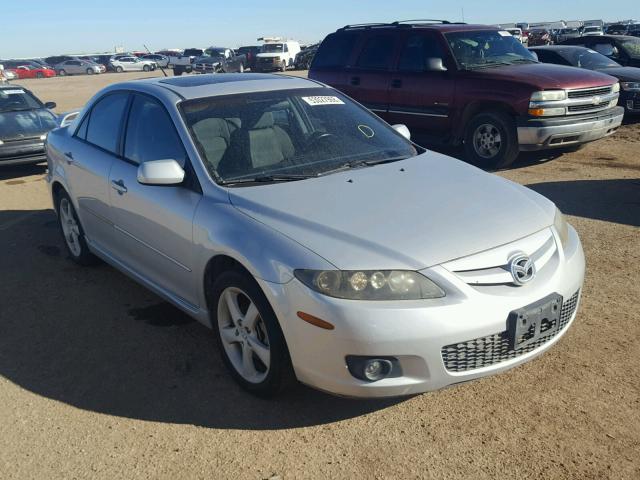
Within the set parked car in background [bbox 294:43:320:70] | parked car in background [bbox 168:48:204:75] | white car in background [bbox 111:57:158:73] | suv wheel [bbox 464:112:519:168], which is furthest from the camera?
white car in background [bbox 111:57:158:73]

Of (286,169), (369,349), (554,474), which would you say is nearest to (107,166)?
(286,169)

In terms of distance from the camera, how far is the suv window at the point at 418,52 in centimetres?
888

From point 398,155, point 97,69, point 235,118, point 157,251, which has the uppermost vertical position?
point 235,118

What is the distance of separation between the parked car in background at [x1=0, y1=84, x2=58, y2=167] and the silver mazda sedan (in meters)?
5.70

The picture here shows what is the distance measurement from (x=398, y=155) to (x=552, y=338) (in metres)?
1.61

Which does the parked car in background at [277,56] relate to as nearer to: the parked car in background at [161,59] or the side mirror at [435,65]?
the parked car in background at [161,59]

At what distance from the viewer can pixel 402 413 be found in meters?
3.16

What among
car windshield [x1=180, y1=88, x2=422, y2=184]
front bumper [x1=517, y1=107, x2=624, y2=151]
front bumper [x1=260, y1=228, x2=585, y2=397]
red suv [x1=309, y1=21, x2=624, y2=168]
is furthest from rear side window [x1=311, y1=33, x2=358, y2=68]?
front bumper [x1=260, y1=228, x2=585, y2=397]

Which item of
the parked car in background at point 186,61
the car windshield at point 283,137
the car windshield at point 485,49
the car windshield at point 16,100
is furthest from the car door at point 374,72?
the parked car in background at point 186,61

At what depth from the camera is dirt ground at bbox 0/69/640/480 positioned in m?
2.82

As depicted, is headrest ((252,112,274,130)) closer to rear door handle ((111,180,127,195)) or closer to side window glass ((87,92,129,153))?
rear door handle ((111,180,127,195))

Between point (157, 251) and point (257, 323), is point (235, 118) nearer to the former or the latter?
point (157, 251)

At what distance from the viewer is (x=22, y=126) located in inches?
398

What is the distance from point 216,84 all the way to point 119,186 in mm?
961
